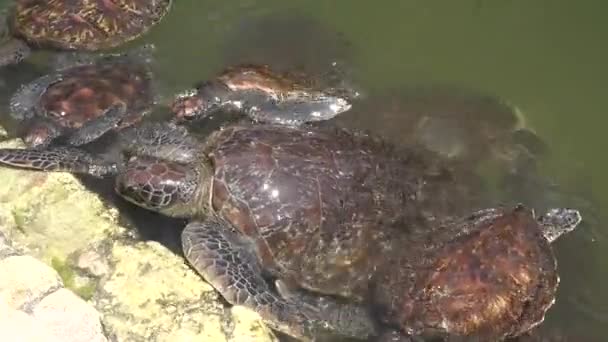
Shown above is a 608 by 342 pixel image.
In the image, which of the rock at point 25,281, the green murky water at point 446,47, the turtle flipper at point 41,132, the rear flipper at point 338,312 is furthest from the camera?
the green murky water at point 446,47

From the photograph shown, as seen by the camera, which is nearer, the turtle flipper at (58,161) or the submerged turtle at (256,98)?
the turtle flipper at (58,161)

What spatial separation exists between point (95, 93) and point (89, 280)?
6.20 feet

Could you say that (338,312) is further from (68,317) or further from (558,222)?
(558,222)

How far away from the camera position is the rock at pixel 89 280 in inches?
145

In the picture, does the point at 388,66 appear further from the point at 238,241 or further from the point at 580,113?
the point at 238,241

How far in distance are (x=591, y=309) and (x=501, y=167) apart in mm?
1258

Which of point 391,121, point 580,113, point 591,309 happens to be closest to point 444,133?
point 391,121

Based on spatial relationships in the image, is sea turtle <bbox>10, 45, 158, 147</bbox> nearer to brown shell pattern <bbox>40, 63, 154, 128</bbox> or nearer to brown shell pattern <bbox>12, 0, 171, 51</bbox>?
brown shell pattern <bbox>40, 63, 154, 128</bbox>

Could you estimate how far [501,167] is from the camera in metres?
5.44

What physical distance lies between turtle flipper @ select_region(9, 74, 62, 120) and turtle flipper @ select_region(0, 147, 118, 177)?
2.22 feet

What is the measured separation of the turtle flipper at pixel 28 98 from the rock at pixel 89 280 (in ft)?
3.18

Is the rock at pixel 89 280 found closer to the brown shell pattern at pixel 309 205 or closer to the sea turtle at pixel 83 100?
the brown shell pattern at pixel 309 205

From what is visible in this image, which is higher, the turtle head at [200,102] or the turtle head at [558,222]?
the turtle head at [200,102]

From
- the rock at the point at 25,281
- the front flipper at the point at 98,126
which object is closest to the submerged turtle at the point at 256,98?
the front flipper at the point at 98,126
